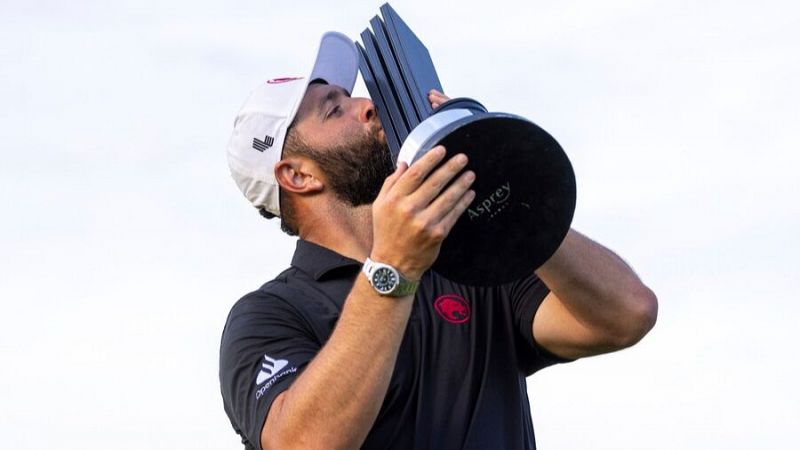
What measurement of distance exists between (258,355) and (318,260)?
631 millimetres

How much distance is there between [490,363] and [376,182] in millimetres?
862

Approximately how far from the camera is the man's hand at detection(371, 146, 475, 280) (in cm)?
380

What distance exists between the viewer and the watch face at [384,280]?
3932mm

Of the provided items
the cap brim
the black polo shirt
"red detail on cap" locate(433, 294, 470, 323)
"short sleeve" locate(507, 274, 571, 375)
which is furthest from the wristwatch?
the cap brim

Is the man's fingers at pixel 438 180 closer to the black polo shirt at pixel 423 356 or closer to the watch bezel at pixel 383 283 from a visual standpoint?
the watch bezel at pixel 383 283

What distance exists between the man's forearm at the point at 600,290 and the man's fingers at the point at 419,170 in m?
0.76

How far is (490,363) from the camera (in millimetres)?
4656

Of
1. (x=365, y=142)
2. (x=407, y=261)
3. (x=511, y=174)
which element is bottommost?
(x=407, y=261)

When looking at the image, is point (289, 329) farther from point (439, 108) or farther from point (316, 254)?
point (439, 108)

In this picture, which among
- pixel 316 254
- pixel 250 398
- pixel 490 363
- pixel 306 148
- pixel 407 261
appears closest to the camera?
pixel 407 261

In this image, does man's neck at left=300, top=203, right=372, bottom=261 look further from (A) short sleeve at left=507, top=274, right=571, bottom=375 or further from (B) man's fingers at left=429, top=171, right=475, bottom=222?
(B) man's fingers at left=429, top=171, right=475, bottom=222

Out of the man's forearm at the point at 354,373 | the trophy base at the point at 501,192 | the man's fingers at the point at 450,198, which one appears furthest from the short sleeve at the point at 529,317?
the man's fingers at the point at 450,198

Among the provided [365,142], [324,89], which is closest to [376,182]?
[365,142]

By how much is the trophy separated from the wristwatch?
0.56 feet
